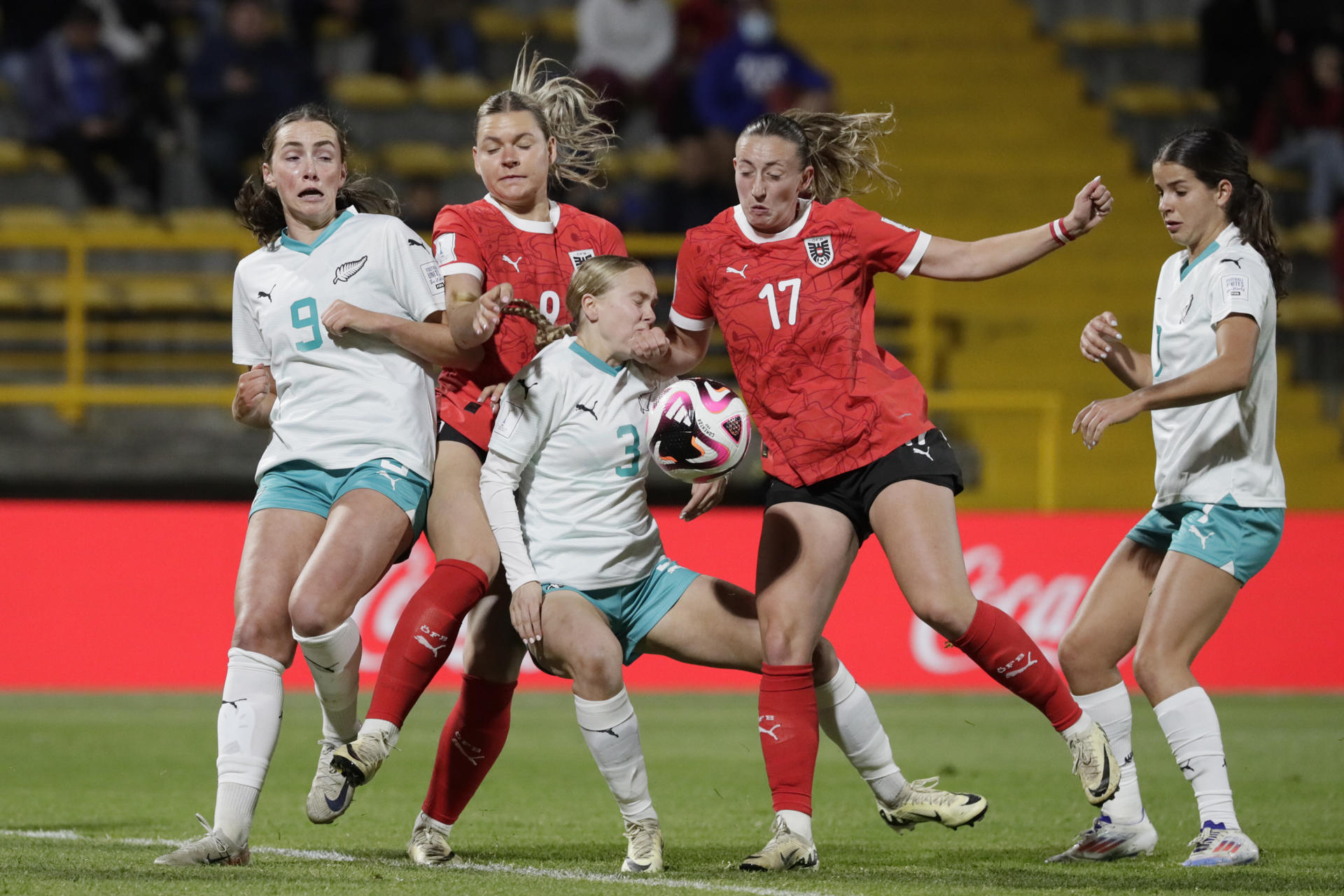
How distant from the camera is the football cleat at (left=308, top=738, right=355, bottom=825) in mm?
4684

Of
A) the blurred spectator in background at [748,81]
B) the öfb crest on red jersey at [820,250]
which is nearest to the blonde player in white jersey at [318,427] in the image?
the öfb crest on red jersey at [820,250]

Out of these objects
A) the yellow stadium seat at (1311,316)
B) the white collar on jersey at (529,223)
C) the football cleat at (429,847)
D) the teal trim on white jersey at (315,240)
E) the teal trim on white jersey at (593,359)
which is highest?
the white collar on jersey at (529,223)

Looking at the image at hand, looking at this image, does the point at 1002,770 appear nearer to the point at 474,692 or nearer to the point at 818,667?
the point at 818,667

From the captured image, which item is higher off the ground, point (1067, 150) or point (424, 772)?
point (1067, 150)

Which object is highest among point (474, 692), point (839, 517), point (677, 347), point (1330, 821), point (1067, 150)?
point (1067, 150)

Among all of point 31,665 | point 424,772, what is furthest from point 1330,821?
point 31,665

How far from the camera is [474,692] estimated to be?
5141 mm

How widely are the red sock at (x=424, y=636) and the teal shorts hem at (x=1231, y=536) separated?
81.5 inches

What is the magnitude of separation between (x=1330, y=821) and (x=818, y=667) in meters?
2.16

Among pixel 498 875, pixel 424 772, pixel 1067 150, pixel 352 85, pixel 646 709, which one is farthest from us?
pixel 1067 150

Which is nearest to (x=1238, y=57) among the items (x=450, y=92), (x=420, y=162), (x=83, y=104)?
(x=450, y=92)

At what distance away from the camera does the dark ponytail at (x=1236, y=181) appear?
206 inches

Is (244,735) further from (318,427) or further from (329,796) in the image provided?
(318,427)

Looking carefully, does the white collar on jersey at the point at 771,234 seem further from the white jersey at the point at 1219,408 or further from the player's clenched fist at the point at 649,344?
the white jersey at the point at 1219,408
